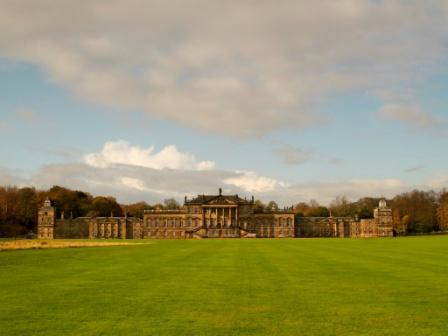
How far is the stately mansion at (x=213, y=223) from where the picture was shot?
143875 mm

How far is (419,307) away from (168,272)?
12.5 meters

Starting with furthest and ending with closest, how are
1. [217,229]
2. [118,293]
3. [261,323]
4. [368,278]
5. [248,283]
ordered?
[217,229]
[368,278]
[248,283]
[118,293]
[261,323]

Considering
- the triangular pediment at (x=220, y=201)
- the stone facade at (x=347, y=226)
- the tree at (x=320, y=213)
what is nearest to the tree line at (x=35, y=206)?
the triangular pediment at (x=220, y=201)

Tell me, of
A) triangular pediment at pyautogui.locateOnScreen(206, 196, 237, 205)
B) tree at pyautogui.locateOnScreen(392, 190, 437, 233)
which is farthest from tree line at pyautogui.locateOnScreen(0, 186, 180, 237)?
tree at pyautogui.locateOnScreen(392, 190, 437, 233)

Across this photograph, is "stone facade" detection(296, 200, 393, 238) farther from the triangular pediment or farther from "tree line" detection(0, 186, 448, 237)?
the triangular pediment

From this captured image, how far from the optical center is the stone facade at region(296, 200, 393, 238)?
145500 mm

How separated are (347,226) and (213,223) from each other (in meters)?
36.3

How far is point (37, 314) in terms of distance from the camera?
519 inches

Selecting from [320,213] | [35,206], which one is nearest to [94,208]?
[35,206]

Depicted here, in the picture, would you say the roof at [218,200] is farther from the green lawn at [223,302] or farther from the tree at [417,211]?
the green lawn at [223,302]

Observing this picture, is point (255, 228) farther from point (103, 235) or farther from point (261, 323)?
point (261, 323)

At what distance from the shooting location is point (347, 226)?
148 meters

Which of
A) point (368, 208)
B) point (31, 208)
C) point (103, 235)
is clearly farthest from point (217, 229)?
point (368, 208)

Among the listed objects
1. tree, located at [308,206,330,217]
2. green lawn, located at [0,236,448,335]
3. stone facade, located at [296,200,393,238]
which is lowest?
green lawn, located at [0,236,448,335]
